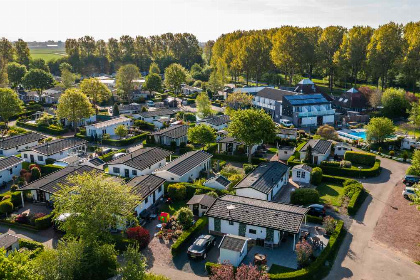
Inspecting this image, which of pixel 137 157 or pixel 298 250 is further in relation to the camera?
pixel 137 157

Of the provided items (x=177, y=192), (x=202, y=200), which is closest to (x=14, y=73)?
(x=177, y=192)

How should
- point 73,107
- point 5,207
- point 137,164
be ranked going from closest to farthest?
point 5,207 → point 137,164 → point 73,107

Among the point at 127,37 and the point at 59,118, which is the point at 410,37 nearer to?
the point at 59,118

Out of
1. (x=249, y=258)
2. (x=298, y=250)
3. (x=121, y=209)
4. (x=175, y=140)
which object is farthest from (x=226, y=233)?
(x=175, y=140)

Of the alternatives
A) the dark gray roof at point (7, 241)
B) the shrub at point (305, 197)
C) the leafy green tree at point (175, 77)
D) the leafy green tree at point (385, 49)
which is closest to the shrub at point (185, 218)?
the shrub at point (305, 197)

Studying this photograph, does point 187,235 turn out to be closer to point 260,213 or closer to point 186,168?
point 260,213

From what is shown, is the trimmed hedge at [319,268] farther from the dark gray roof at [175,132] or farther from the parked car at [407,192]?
the dark gray roof at [175,132]
